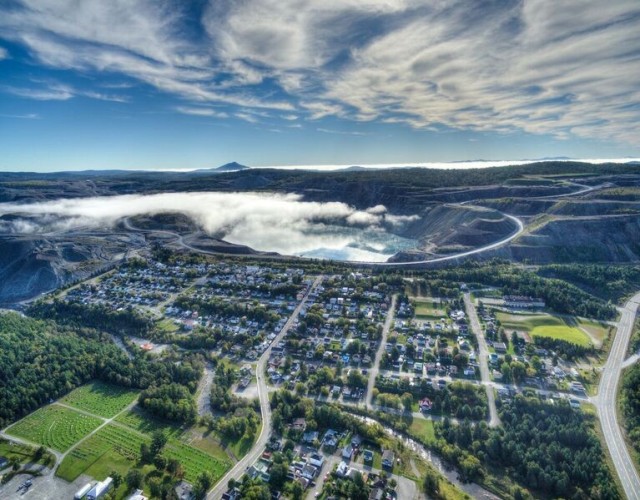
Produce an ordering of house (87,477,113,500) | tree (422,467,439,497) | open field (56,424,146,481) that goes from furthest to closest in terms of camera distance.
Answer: open field (56,424,146,481) → house (87,477,113,500) → tree (422,467,439,497)

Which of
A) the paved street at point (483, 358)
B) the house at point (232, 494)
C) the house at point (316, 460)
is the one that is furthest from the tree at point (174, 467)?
the paved street at point (483, 358)

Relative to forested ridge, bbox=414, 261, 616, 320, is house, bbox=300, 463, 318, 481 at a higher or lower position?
lower

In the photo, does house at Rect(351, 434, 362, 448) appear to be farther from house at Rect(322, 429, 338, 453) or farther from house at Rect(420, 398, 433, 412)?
house at Rect(420, 398, 433, 412)

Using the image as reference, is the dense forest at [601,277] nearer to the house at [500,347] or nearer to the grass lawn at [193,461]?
the house at [500,347]

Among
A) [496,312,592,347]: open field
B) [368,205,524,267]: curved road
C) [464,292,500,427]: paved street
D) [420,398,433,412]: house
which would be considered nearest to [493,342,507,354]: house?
[464,292,500,427]: paved street

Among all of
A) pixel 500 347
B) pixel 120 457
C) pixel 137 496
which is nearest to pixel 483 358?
pixel 500 347

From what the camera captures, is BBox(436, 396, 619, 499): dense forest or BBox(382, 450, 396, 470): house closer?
BBox(436, 396, 619, 499): dense forest

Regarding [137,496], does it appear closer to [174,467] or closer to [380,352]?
[174,467]

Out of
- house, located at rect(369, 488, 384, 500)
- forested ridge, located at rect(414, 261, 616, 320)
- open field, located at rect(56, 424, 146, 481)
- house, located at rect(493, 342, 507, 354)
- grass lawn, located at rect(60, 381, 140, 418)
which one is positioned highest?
forested ridge, located at rect(414, 261, 616, 320)
